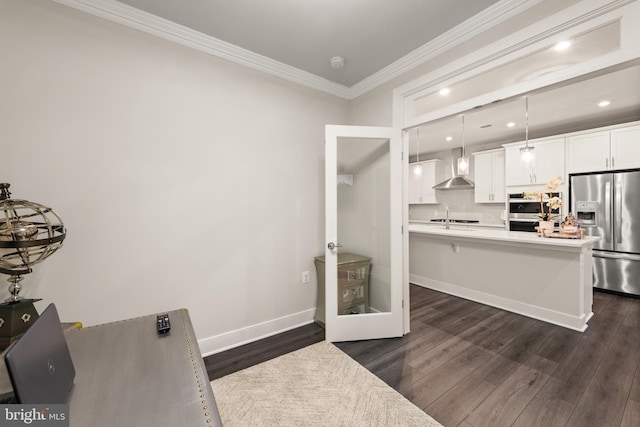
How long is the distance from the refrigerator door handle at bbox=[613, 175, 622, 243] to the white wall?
174 inches

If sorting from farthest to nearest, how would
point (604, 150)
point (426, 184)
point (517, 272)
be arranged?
point (426, 184)
point (604, 150)
point (517, 272)

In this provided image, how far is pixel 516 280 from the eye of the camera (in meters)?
3.19

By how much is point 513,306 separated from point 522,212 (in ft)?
8.86

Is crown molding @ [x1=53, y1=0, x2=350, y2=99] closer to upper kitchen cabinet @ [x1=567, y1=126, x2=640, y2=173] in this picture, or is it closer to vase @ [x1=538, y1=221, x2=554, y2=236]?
vase @ [x1=538, y1=221, x2=554, y2=236]

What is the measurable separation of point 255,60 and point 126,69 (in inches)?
41.9

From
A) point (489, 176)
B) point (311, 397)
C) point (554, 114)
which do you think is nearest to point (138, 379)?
point (311, 397)

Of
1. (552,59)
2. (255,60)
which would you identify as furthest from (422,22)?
(255,60)

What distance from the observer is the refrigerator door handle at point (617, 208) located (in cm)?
378

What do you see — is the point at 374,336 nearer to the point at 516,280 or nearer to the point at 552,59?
the point at 516,280

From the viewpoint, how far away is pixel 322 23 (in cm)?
206

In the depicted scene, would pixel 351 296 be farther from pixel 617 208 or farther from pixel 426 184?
pixel 426 184

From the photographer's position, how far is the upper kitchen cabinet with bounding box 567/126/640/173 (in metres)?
3.78

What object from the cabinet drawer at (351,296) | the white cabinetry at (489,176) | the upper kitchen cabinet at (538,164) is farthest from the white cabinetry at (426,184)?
the cabinet drawer at (351,296)

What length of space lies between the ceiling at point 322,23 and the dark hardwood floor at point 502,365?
108 inches
